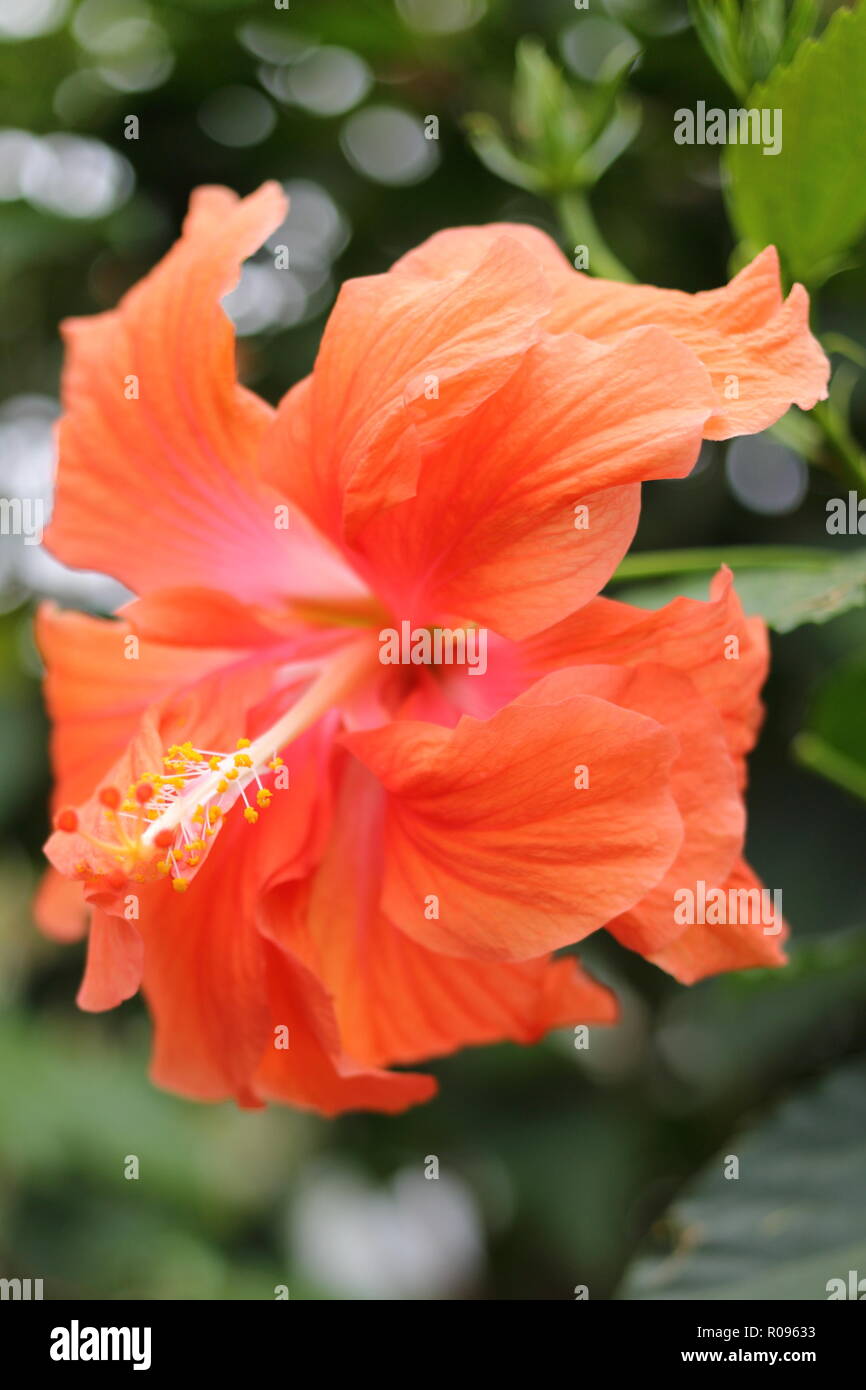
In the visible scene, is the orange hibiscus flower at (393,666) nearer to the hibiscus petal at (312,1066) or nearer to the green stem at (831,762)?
the hibiscus petal at (312,1066)

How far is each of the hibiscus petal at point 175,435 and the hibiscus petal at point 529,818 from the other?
31 centimetres

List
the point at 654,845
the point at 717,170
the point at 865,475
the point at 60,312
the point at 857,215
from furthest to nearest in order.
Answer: the point at 60,312 → the point at 717,170 → the point at 865,475 → the point at 857,215 → the point at 654,845

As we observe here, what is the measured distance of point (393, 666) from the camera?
1.30 metres

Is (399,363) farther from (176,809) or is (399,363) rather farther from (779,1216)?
(779,1216)

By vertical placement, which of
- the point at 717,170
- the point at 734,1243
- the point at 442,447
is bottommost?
the point at 734,1243

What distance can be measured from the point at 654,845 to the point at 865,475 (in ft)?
1.67

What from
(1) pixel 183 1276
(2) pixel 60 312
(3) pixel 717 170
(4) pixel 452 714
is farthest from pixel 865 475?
(1) pixel 183 1276

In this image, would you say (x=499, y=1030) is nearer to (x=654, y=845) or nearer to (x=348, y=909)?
(x=348, y=909)

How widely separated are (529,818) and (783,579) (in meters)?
0.43

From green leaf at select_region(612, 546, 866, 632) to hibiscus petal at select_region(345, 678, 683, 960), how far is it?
0.24 m

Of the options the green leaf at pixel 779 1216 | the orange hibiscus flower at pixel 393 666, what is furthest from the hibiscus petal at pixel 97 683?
the green leaf at pixel 779 1216

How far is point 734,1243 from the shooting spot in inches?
57.1

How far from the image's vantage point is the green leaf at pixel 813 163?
1190 millimetres

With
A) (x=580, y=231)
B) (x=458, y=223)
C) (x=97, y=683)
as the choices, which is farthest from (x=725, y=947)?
(x=458, y=223)
